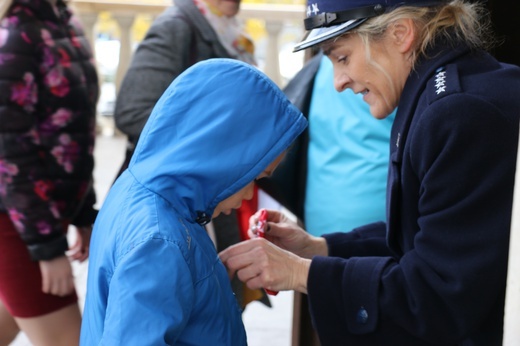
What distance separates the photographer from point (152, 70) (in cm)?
295

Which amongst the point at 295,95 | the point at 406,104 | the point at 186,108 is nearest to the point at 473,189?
the point at 406,104

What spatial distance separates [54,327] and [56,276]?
0.19m

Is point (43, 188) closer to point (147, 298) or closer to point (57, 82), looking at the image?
point (57, 82)

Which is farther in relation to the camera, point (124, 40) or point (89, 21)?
point (124, 40)

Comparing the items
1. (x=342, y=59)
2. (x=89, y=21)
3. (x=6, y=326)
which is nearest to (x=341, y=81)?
(x=342, y=59)

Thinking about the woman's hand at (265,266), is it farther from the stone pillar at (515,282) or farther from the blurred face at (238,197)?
the stone pillar at (515,282)

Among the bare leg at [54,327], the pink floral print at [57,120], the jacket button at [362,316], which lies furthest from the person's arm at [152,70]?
the jacket button at [362,316]

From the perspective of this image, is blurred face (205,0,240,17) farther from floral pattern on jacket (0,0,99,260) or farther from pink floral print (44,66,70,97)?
pink floral print (44,66,70,97)

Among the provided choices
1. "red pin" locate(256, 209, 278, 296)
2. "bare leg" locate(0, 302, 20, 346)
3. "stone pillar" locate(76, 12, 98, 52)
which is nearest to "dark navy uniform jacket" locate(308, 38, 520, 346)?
"red pin" locate(256, 209, 278, 296)

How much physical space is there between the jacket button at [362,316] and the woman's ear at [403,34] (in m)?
0.62

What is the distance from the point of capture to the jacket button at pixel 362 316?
6.37ft

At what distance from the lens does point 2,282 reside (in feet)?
8.50

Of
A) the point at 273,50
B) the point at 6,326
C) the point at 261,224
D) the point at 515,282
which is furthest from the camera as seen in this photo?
the point at 273,50

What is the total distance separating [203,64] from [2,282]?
1.18 m
